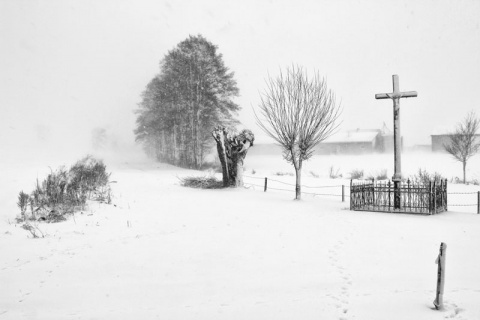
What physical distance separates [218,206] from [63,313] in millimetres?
9314

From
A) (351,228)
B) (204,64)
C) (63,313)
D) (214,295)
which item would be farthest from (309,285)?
(204,64)

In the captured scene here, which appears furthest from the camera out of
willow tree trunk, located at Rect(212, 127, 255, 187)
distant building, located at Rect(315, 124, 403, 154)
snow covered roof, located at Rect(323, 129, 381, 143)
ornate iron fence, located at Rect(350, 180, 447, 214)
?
snow covered roof, located at Rect(323, 129, 381, 143)

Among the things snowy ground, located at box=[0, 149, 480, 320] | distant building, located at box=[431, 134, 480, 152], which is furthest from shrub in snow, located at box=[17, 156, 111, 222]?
distant building, located at box=[431, 134, 480, 152]

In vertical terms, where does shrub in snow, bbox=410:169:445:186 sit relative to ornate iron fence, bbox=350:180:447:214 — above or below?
above

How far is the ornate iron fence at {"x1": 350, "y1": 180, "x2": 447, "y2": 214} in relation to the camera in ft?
44.5

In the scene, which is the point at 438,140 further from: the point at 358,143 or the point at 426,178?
the point at 426,178

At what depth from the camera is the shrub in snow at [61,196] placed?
12613mm

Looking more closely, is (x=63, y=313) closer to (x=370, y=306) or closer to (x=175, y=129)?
(x=370, y=306)

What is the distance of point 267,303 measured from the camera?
605cm

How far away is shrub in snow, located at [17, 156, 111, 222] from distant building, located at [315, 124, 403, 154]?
48.5 m

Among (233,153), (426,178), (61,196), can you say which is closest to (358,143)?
(426,178)

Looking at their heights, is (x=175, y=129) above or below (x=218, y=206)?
above

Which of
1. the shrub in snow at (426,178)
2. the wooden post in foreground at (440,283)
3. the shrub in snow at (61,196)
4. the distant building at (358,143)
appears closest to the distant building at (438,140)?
the distant building at (358,143)

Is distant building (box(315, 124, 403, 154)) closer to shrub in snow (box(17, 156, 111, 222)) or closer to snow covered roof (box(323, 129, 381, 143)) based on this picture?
snow covered roof (box(323, 129, 381, 143))
